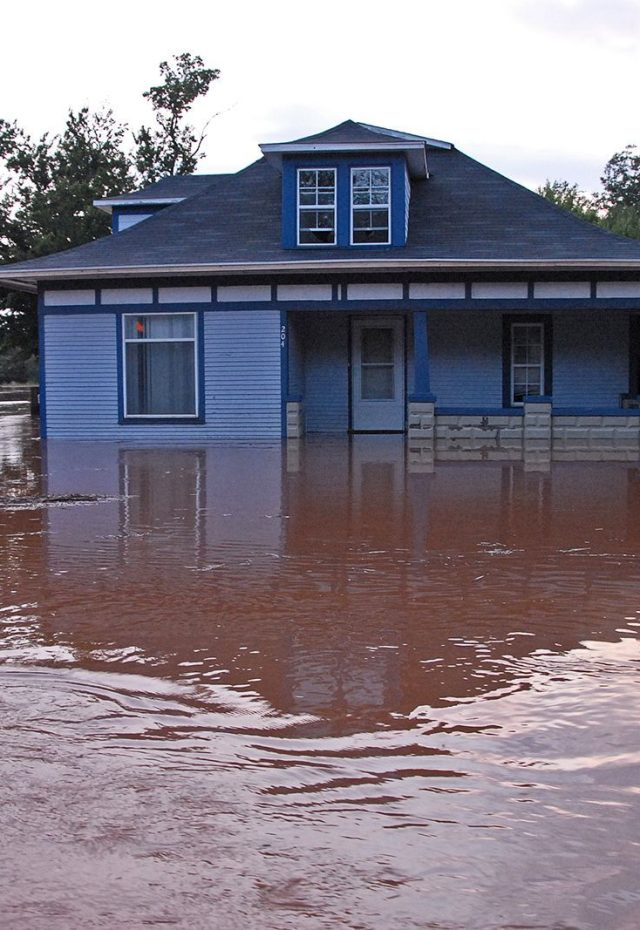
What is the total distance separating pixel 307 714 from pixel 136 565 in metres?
3.41

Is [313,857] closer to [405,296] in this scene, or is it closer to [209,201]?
[405,296]

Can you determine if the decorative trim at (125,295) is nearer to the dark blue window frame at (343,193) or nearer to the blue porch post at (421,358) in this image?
the dark blue window frame at (343,193)

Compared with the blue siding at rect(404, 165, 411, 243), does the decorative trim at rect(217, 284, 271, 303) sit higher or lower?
lower

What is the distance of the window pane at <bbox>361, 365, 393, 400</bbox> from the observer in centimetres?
2238

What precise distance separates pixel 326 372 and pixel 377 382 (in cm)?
108

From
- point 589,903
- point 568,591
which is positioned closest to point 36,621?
point 568,591

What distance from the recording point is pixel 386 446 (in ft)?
61.4

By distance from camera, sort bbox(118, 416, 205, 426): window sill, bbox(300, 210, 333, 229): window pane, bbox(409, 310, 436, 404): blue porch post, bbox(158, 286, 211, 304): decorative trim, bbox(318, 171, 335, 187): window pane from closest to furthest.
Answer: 1. bbox(409, 310, 436, 404): blue porch post
2. bbox(318, 171, 335, 187): window pane
3. bbox(300, 210, 333, 229): window pane
4. bbox(158, 286, 211, 304): decorative trim
5. bbox(118, 416, 205, 426): window sill

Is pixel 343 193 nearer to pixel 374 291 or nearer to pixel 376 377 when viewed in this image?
pixel 374 291

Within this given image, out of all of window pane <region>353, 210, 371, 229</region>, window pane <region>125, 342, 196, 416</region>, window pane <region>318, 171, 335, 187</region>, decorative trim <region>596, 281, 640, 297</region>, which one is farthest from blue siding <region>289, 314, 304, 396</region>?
decorative trim <region>596, 281, 640, 297</region>

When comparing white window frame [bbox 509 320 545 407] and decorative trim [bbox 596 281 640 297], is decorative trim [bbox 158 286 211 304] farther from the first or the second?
decorative trim [bbox 596 281 640 297]

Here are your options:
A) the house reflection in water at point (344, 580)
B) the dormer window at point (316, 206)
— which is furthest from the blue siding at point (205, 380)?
the house reflection in water at point (344, 580)

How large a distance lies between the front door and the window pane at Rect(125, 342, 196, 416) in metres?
3.46

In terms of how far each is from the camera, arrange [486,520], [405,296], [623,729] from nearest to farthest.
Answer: [623,729]
[486,520]
[405,296]
